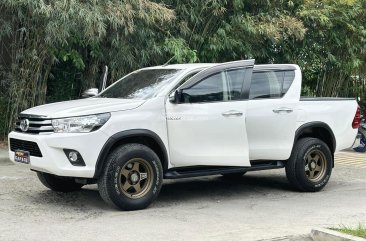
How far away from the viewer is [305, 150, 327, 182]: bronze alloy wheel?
343 inches

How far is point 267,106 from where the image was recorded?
8234mm

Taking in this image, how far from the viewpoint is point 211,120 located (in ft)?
25.1

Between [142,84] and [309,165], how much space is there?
2.72 metres

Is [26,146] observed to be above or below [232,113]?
below

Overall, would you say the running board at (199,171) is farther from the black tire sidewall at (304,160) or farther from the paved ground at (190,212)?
the black tire sidewall at (304,160)

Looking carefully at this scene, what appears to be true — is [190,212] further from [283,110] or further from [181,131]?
[283,110]

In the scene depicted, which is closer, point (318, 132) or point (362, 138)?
Result: point (318, 132)

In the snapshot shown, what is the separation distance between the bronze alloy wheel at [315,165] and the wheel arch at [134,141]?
236cm

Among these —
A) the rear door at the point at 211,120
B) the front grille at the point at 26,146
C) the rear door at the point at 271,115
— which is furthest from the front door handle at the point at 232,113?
the front grille at the point at 26,146

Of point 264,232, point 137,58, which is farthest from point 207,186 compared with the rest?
point 137,58

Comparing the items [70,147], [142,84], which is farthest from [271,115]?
[70,147]

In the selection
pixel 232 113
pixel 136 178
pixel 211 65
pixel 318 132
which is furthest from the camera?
Answer: pixel 318 132

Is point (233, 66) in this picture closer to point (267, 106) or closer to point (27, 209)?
point (267, 106)

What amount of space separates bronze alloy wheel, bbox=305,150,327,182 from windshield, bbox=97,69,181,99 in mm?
2380
